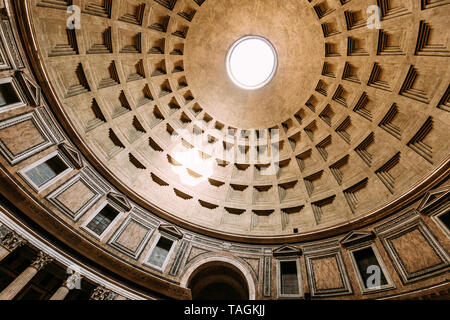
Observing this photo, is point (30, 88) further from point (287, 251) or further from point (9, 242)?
point (287, 251)

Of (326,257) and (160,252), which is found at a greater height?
(326,257)

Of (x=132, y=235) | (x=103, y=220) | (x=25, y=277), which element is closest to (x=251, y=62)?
(x=132, y=235)

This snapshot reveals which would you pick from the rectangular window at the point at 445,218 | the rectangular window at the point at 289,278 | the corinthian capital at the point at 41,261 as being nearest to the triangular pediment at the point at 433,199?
the rectangular window at the point at 445,218

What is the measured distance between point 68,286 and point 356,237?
14287 mm

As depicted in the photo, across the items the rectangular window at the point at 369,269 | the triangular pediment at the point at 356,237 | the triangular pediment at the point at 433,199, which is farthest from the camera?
the triangular pediment at the point at 356,237

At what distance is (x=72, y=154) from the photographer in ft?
44.2

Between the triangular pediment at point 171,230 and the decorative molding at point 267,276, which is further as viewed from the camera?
the triangular pediment at point 171,230

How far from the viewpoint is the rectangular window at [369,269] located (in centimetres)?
1175

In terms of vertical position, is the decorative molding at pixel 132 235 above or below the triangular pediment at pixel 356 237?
below

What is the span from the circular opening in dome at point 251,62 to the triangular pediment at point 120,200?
495 inches

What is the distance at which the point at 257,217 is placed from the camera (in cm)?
1792

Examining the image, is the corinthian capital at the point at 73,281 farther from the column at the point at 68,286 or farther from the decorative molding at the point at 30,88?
the decorative molding at the point at 30,88

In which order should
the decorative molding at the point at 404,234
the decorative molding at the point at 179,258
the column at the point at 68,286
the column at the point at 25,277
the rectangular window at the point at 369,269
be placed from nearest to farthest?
the column at the point at 25,277
the column at the point at 68,286
the decorative molding at the point at 404,234
the rectangular window at the point at 369,269
the decorative molding at the point at 179,258

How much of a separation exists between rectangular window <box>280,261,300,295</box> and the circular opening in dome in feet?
44.5
